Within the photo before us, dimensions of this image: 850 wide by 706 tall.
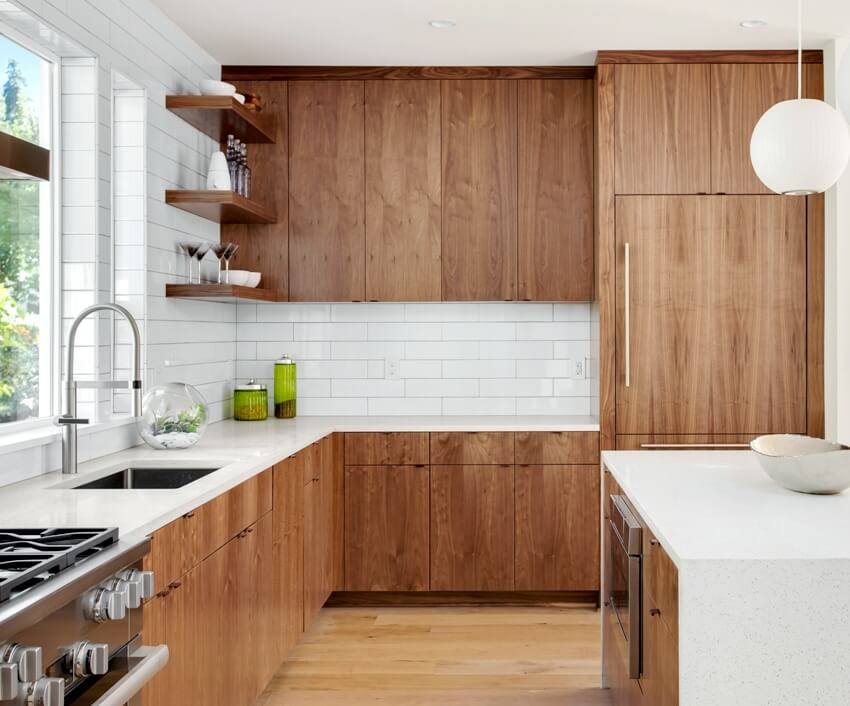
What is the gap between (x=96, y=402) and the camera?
306cm

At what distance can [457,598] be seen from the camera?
4242mm

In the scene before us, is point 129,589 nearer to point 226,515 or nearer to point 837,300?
point 226,515

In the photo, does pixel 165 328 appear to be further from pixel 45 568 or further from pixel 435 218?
pixel 45 568

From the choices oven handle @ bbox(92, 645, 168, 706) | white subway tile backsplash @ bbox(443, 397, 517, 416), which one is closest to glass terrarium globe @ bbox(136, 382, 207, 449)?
oven handle @ bbox(92, 645, 168, 706)

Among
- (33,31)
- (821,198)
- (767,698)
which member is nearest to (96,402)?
(33,31)

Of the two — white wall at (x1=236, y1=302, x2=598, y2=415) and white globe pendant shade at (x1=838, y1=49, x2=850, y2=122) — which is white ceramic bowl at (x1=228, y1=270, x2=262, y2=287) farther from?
white globe pendant shade at (x1=838, y1=49, x2=850, y2=122)

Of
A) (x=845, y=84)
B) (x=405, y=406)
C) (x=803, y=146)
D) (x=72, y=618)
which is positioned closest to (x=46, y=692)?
(x=72, y=618)

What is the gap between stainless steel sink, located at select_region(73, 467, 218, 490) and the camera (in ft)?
9.29

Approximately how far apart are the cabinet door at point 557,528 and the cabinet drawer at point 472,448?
5.1 inches

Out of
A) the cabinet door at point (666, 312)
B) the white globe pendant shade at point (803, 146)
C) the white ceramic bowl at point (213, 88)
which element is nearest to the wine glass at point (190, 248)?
the white ceramic bowl at point (213, 88)

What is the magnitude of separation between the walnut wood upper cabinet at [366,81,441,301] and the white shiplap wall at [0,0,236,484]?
31.8 inches

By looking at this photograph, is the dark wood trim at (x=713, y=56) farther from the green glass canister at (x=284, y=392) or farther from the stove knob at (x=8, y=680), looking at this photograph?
the stove knob at (x=8, y=680)

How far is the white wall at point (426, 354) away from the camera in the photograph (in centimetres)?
465

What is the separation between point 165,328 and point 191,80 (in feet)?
3.90
